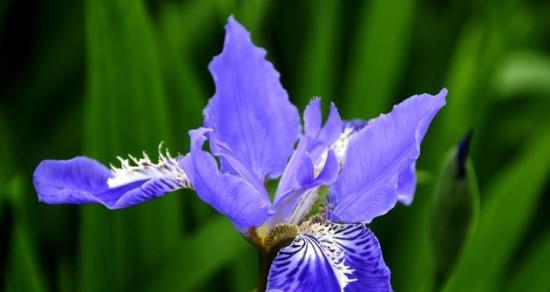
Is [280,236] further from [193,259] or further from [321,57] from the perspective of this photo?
[321,57]

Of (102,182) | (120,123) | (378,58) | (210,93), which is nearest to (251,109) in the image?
(102,182)

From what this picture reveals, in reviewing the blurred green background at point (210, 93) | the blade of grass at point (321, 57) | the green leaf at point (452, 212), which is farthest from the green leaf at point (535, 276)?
the blade of grass at point (321, 57)

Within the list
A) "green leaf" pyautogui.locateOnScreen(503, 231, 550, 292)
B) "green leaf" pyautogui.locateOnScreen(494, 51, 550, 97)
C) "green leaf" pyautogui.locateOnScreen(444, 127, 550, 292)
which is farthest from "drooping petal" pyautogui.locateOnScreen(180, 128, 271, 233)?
"green leaf" pyautogui.locateOnScreen(494, 51, 550, 97)

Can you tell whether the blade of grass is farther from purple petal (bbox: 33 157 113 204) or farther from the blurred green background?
purple petal (bbox: 33 157 113 204)

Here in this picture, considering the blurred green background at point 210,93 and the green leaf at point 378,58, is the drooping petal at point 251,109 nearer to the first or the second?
the blurred green background at point 210,93

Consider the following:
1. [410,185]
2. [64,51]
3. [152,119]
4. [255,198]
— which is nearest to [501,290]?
[410,185]

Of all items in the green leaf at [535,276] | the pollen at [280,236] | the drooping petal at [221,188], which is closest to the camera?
the drooping petal at [221,188]

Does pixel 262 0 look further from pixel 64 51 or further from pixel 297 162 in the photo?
pixel 297 162
